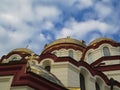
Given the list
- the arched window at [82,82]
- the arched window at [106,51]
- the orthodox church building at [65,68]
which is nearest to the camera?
the orthodox church building at [65,68]

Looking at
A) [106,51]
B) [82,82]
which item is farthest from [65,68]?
[106,51]

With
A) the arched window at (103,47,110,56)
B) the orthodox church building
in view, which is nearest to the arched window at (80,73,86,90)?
the orthodox church building

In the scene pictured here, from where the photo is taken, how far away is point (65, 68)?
59.1 ft

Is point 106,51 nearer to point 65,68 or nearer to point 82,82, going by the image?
point 82,82

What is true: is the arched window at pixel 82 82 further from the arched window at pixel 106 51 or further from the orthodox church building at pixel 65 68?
the arched window at pixel 106 51

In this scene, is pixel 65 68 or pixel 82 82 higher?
pixel 65 68

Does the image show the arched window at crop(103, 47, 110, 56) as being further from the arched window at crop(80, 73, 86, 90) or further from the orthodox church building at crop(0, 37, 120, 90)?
the arched window at crop(80, 73, 86, 90)

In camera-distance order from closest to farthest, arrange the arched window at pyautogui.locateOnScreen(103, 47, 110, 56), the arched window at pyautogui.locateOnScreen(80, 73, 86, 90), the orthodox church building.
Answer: the orthodox church building < the arched window at pyautogui.locateOnScreen(80, 73, 86, 90) < the arched window at pyautogui.locateOnScreen(103, 47, 110, 56)

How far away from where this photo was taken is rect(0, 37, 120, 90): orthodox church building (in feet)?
46.8

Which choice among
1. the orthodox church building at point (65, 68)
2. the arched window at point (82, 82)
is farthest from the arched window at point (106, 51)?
the arched window at point (82, 82)

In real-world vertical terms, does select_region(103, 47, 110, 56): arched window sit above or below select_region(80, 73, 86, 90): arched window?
above

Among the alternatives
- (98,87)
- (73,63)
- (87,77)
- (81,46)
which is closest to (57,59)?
(73,63)

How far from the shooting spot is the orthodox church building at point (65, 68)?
14266 mm

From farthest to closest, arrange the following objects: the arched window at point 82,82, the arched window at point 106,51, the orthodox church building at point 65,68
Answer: the arched window at point 106,51, the arched window at point 82,82, the orthodox church building at point 65,68
